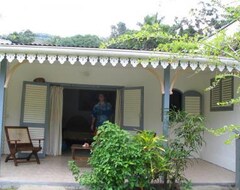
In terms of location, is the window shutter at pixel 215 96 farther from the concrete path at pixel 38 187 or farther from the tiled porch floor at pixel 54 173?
the concrete path at pixel 38 187

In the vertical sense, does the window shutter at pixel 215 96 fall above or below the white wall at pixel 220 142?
above

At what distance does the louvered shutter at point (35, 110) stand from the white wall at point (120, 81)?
475 millimetres

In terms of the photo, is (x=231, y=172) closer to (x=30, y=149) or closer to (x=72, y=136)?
(x=30, y=149)

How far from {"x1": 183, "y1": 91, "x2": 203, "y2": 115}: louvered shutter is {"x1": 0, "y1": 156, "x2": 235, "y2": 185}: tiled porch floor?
5.93 ft

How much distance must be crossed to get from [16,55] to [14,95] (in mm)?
3636

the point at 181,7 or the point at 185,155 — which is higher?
the point at 181,7

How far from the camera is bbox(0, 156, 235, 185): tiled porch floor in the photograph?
6.44m

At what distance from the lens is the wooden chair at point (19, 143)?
7.90 meters

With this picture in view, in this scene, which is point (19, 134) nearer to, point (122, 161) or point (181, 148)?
point (122, 161)

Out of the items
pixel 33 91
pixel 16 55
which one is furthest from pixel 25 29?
pixel 16 55

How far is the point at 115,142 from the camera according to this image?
5.57 m

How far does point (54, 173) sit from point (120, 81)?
389cm

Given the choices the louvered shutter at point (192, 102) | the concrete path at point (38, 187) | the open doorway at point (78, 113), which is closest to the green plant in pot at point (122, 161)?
the concrete path at point (38, 187)

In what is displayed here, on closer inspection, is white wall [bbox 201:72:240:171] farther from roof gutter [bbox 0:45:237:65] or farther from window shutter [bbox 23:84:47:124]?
window shutter [bbox 23:84:47:124]
